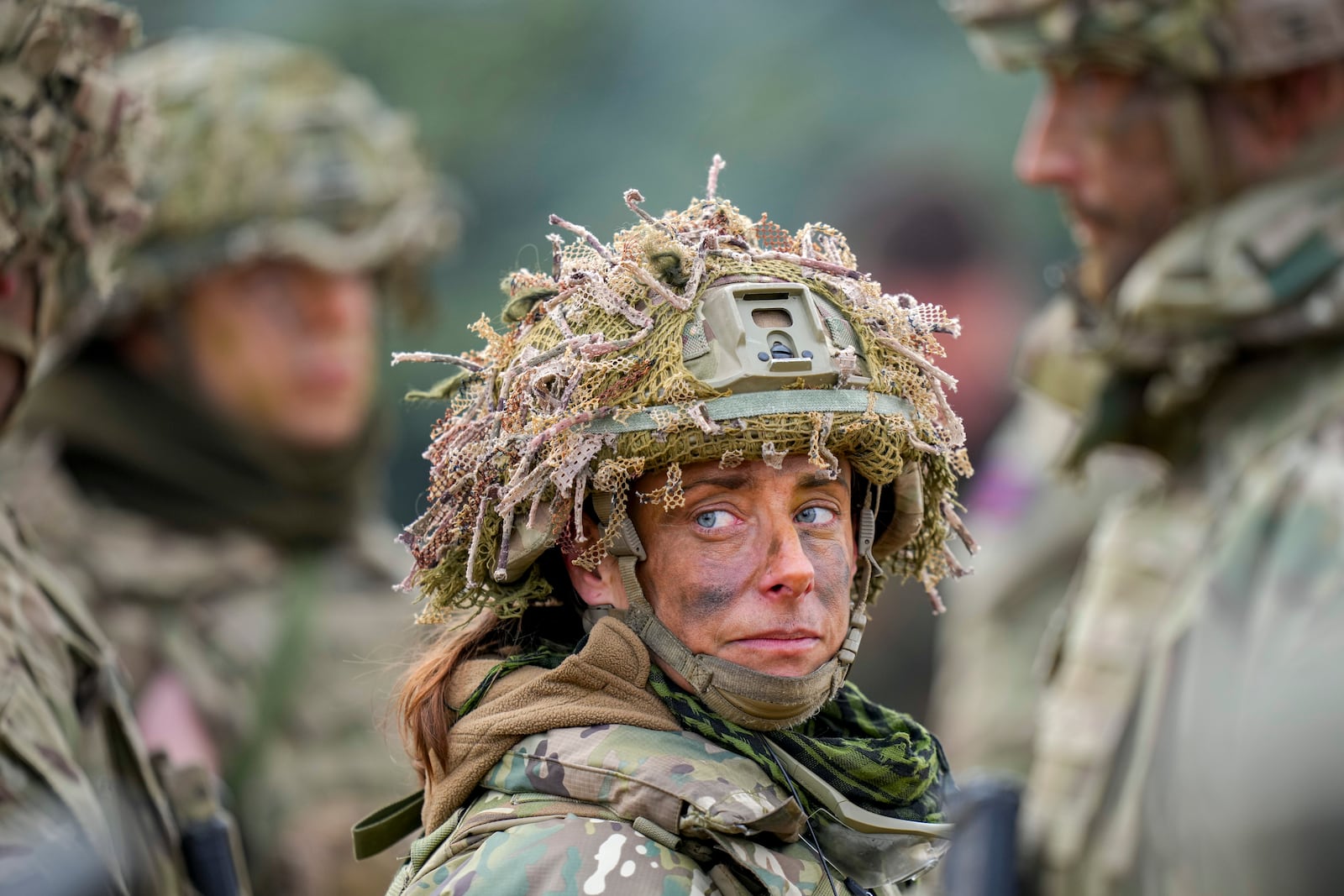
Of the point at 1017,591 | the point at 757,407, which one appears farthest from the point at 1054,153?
the point at 757,407

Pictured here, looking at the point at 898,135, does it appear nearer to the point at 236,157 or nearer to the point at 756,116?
the point at 756,116

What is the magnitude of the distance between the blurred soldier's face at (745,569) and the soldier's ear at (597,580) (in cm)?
9

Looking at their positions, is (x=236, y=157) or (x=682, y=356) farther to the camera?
(x=236, y=157)

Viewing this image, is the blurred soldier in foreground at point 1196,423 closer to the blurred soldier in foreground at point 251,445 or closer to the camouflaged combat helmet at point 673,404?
the camouflaged combat helmet at point 673,404

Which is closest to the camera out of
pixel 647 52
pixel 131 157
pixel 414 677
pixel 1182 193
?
pixel 414 677

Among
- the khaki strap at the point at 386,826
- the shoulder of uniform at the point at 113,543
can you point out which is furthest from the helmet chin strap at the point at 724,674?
the shoulder of uniform at the point at 113,543

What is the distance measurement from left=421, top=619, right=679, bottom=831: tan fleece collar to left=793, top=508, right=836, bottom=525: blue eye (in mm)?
349

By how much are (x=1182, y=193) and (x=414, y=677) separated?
3074 millimetres

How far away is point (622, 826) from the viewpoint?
303 cm

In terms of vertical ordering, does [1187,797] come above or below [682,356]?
below

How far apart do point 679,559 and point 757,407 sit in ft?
0.97

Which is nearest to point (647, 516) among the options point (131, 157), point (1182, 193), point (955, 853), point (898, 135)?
point (955, 853)

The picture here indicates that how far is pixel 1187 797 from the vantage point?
4559mm

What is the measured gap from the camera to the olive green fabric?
297 inches
